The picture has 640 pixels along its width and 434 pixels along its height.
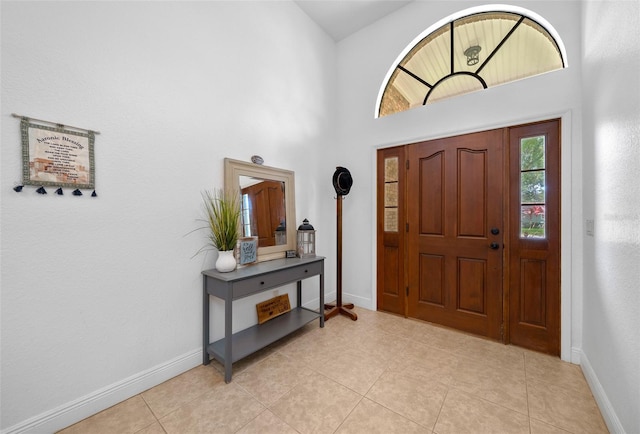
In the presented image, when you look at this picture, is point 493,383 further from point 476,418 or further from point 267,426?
point 267,426

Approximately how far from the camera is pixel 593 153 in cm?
171

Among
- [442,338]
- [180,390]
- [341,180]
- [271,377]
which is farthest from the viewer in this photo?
[341,180]

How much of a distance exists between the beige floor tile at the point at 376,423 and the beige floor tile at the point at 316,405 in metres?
0.05

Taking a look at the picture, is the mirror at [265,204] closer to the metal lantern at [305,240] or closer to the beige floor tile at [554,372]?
the metal lantern at [305,240]

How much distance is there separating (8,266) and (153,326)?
82 cm

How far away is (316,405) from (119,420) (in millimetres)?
1152

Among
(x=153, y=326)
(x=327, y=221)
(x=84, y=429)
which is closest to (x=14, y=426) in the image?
(x=84, y=429)

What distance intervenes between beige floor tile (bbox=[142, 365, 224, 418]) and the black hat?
210 centimetres

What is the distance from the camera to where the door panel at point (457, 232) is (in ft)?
7.78

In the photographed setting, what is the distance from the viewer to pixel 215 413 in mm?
1492

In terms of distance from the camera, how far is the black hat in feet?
9.55

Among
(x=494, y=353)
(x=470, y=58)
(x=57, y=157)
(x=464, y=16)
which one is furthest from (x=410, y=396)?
(x=464, y=16)

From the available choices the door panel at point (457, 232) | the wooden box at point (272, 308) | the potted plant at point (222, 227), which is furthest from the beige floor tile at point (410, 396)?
the potted plant at point (222, 227)

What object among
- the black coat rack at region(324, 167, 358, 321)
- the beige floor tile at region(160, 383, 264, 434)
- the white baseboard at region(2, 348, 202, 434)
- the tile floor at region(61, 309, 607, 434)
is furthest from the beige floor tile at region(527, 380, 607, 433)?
the white baseboard at region(2, 348, 202, 434)
